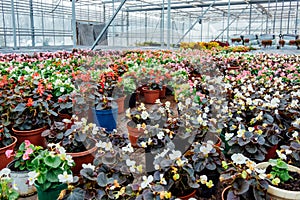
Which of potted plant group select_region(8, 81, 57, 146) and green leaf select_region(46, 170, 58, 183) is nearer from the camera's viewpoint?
green leaf select_region(46, 170, 58, 183)

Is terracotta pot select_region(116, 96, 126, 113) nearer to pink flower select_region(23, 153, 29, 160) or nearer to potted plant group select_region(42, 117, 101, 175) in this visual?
potted plant group select_region(42, 117, 101, 175)

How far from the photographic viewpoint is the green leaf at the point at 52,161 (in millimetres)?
1514

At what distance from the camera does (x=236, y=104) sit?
2682mm

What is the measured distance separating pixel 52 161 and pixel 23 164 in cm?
34

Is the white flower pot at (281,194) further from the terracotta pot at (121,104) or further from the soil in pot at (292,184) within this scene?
the terracotta pot at (121,104)

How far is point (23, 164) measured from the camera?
175cm

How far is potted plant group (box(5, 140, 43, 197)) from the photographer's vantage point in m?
1.66

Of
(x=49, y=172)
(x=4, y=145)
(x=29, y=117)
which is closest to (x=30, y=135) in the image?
(x=29, y=117)

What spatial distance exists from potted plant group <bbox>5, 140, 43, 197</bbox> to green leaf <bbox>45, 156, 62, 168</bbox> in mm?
145

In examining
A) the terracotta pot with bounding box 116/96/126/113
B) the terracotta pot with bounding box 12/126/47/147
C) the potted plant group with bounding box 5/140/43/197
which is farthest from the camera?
the terracotta pot with bounding box 116/96/126/113

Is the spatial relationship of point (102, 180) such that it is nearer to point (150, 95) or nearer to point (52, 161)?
point (52, 161)

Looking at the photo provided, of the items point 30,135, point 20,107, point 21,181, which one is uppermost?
point 20,107

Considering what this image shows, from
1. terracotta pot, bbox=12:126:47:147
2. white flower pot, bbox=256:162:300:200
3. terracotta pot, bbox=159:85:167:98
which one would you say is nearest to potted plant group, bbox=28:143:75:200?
terracotta pot, bbox=12:126:47:147

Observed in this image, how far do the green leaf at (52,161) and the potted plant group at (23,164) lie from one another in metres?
0.15
